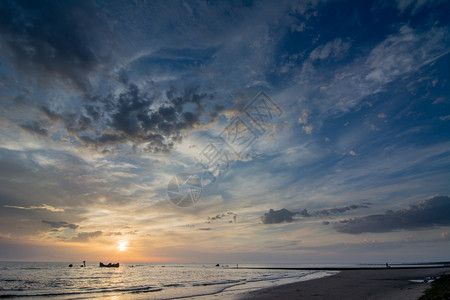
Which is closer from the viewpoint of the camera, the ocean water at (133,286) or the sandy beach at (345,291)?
the sandy beach at (345,291)

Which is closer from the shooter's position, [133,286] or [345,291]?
[345,291]

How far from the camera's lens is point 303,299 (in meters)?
26.3

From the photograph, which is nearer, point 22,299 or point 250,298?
point 250,298

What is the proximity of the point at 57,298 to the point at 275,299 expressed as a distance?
28.7 m

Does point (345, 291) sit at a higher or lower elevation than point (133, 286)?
higher

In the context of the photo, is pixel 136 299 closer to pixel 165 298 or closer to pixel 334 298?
pixel 165 298

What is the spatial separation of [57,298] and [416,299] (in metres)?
41.5

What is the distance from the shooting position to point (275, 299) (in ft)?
88.5

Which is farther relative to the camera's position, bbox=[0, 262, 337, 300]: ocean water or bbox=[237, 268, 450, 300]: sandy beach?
bbox=[0, 262, 337, 300]: ocean water

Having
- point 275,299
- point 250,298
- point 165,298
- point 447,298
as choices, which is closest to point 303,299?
point 275,299

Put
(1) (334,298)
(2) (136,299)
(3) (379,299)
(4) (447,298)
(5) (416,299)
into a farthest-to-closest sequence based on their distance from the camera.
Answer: (2) (136,299) < (1) (334,298) < (3) (379,299) < (5) (416,299) < (4) (447,298)

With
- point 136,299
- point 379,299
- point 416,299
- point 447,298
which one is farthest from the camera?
point 136,299

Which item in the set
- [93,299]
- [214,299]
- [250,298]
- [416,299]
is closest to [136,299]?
[93,299]

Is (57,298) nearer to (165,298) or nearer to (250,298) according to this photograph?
(165,298)
